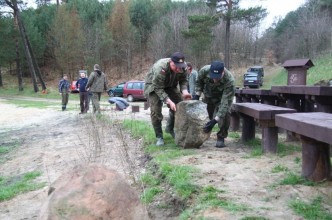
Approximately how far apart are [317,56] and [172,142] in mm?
34616

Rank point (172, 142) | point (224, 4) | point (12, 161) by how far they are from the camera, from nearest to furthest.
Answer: point (172, 142) → point (12, 161) → point (224, 4)

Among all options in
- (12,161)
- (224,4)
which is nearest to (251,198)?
(12,161)

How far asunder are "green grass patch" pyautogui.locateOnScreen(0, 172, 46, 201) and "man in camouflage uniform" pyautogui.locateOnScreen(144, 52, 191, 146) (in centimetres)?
214

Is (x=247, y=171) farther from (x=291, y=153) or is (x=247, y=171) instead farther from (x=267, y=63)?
(x=267, y=63)

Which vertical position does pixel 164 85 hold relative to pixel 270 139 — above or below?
above

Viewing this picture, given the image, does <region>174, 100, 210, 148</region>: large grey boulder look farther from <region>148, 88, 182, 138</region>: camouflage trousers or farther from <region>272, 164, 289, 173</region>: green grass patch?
<region>272, 164, 289, 173</region>: green grass patch

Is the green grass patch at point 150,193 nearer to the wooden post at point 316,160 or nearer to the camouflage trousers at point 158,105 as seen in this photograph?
the wooden post at point 316,160

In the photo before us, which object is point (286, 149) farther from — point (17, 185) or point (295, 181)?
point (17, 185)

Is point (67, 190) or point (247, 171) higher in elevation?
point (67, 190)

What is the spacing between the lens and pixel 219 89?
692 cm

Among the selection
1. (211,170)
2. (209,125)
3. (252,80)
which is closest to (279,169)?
(211,170)

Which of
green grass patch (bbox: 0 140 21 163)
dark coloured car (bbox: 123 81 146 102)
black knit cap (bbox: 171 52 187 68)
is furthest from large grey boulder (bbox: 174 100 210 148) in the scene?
dark coloured car (bbox: 123 81 146 102)

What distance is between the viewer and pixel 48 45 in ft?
169

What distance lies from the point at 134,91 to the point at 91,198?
26030 mm
